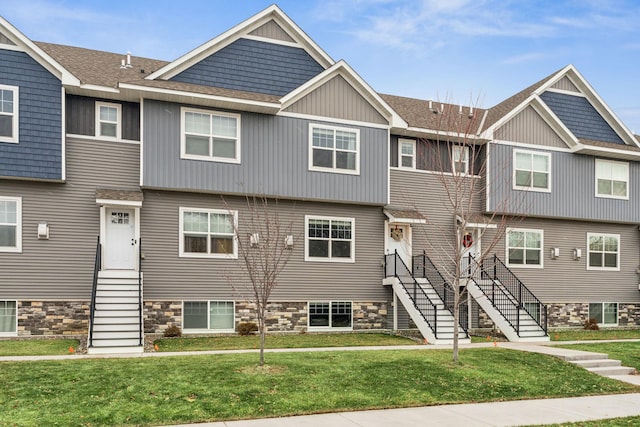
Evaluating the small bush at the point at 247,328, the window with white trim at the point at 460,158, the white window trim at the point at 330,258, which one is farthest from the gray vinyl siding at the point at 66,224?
the window with white trim at the point at 460,158

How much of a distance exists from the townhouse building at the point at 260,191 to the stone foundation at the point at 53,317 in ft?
0.14

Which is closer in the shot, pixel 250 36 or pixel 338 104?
pixel 250 36

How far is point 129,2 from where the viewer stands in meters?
17.0

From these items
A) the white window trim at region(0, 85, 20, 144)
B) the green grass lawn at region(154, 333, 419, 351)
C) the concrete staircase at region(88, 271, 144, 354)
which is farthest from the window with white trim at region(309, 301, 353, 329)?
the white window trim at region(0, 85, 20, 144)

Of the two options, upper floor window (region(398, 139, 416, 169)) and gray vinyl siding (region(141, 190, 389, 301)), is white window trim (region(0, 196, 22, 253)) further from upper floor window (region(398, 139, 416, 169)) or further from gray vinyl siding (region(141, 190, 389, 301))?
upper floor window (region(398, 139, 416, 169))

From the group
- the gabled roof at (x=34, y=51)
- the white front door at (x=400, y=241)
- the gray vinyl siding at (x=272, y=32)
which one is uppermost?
the gray vinyl siding at (x=272, y=32)

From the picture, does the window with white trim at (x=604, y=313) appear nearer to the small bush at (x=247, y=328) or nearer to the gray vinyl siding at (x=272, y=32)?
the small bush at (x=247, y=328)

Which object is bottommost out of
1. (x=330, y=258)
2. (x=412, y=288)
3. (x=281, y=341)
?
(x=281, y=341)

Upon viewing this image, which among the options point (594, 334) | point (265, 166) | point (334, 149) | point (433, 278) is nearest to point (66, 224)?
point (265, 166)

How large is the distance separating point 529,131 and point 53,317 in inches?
695

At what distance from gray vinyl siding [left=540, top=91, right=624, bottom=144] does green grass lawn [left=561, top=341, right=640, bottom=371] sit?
364 inches

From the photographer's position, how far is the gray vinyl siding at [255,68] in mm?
17969

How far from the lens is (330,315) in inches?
751

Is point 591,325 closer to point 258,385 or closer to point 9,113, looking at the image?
point 258,385
